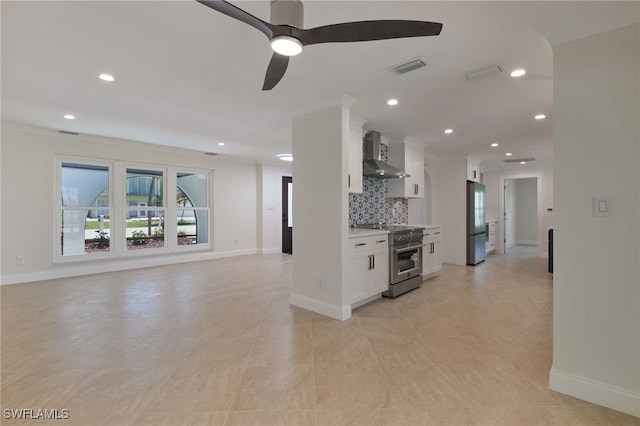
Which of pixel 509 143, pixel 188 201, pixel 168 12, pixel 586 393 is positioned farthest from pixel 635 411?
pixel 188 201

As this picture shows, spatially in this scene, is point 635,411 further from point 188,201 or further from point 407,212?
point 188,201

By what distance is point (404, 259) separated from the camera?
14.4 ft

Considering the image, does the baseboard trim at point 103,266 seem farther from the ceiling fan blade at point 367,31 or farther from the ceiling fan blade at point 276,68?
the ceiling fan blade at point 367,31

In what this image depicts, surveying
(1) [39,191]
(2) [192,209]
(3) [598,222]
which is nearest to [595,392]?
(3) [598,222]

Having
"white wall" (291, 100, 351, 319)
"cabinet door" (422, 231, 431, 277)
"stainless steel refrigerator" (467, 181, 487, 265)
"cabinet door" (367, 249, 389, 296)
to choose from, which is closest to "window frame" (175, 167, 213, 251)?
"white wall" (291, 100, 351, 319)

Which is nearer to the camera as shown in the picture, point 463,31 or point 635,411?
point 635,411

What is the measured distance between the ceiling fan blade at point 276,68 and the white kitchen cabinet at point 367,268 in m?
1.93

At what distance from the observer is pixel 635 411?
179 cm

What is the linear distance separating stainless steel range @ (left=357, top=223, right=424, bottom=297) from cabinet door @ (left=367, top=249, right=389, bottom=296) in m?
0.08

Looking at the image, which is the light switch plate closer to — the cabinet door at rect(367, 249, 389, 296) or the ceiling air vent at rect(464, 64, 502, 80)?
the ceiling air vent at rect(464, 64, 502, 80)

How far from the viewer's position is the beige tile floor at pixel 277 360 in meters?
1.82

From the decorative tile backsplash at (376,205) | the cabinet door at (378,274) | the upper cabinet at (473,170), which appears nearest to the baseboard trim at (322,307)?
the cabinet door at (378,274)

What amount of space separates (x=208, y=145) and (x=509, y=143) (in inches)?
233

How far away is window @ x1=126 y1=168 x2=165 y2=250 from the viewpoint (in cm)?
616
